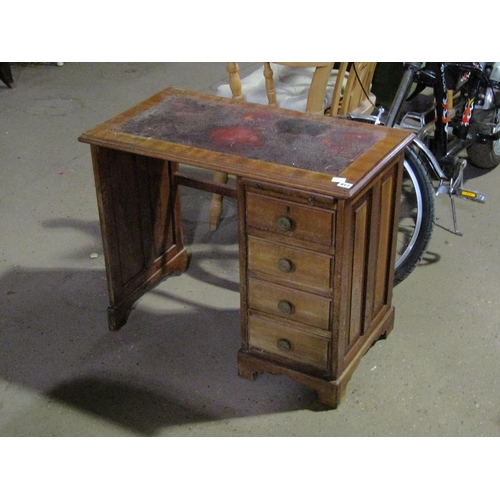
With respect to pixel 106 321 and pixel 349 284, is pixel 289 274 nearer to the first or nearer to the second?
pixel 349 284

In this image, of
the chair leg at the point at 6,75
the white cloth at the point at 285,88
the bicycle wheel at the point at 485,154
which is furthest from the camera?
the chair leg at the point at 6,75

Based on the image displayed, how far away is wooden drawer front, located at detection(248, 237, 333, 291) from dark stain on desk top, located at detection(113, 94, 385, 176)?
0.86 feet

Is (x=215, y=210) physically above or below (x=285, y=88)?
below

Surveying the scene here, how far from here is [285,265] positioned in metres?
2.48

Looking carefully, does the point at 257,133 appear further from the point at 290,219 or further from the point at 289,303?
the point at 289,303

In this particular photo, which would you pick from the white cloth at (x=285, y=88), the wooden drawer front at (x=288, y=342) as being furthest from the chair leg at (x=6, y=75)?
the wooden drawer front at (x=288, y=342)

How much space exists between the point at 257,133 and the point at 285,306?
0.59 m

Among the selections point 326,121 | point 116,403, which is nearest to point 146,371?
point 116,403

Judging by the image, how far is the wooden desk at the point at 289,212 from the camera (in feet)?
7.79

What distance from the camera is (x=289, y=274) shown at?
251 cm

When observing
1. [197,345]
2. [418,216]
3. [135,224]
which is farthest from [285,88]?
[197,345]

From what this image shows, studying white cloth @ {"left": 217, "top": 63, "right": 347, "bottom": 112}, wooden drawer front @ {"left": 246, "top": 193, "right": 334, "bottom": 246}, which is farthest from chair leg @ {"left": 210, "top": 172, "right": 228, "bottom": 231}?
wooden drawer front @ {"left": 246, "top": 193, "right": 334, "bottom": 246}

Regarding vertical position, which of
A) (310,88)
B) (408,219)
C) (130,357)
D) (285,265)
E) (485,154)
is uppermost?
(310,88)

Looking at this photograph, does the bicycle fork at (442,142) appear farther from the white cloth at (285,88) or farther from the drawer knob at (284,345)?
the drawer knob at (284,345)
